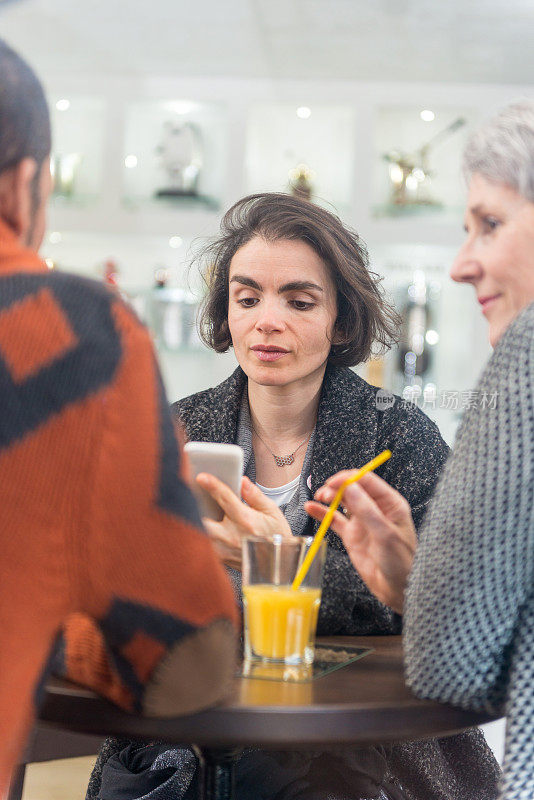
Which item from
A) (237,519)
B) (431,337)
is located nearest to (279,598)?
(237,519)

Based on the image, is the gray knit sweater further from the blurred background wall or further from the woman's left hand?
the blurred background wall

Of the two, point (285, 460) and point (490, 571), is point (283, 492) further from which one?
point (490, 571)

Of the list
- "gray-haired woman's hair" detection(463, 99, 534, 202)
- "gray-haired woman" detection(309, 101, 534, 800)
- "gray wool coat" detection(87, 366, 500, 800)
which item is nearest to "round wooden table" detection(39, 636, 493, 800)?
"gray-haired woman" detection(309, 101, 534, 800)

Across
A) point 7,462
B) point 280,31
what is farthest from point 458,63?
point 7,462

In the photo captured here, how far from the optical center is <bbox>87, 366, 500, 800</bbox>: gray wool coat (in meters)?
1.24

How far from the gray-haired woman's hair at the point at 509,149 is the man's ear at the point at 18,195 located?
0.53m

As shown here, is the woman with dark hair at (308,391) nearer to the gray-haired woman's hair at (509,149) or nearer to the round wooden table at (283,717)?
the round wooden table at (283,717)

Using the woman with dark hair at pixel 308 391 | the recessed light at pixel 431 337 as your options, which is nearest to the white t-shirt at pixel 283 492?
the woman with dark hair at pixel 308 391

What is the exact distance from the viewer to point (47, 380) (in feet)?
2.04

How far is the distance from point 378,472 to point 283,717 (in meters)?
0.87

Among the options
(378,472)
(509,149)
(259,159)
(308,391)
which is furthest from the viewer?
(259,159)

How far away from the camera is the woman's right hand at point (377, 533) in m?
1.09

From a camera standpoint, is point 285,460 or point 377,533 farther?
point 285,460

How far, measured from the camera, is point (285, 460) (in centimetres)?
174
